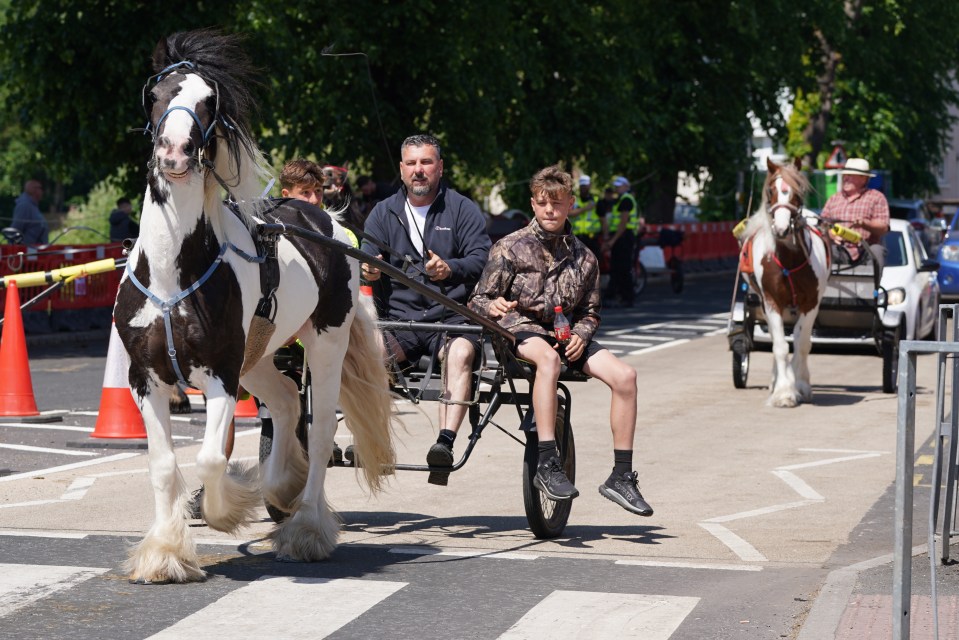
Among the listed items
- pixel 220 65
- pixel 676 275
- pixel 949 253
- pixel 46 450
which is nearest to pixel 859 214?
pixel 46 450

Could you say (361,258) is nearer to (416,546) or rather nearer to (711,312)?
(416,546)

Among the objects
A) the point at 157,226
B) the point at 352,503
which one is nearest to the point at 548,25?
the point at 352,503

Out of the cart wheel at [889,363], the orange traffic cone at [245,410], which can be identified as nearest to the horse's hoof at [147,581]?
the orange traffic cone at [245,410]

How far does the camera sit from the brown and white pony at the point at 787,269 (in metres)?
15.2

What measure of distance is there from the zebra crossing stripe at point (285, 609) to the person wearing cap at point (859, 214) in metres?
10.7

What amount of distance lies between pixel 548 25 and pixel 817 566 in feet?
79.6

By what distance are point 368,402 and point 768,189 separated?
8.06m

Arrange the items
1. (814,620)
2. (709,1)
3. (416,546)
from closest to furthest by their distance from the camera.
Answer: (814,620)
(416,546)
(709,1)

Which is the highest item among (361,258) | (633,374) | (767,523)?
(361,258)

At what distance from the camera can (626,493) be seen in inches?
318

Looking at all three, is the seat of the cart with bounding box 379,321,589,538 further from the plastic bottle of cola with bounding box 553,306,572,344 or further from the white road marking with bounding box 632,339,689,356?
the white road marking with bounding box 632,339,689,356

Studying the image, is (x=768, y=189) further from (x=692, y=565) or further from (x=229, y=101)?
(x=229, y=101)

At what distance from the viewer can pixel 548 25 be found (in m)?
31.0

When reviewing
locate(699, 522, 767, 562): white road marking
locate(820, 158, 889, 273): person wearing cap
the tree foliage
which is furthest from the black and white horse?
locate(820, 158, 889, 273): person wearing cap
